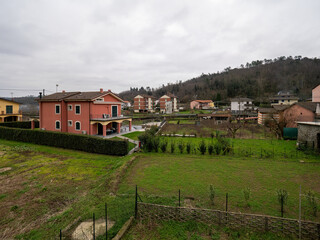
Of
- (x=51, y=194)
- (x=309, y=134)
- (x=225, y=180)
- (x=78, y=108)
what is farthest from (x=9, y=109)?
(x=309, y=134)

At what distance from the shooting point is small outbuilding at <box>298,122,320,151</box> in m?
15.7

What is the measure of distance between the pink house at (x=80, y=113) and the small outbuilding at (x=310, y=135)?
21.5 meters

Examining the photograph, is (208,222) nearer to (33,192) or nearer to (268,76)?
(33,192)

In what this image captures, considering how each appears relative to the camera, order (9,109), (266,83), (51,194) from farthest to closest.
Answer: (266,83), (9,109), (51,194)

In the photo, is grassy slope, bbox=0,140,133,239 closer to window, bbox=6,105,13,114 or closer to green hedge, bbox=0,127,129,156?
green hedge, bbox=0,127,129,156

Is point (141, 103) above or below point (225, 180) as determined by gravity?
above

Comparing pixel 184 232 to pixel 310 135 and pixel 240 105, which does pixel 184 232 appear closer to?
pixel 310 135

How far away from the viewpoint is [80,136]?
1762 cm

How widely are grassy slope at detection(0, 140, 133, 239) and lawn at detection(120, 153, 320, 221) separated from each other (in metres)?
1.53

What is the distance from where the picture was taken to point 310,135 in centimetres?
1645

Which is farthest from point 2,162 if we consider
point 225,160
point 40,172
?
point 225,160

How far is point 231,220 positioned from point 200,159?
26.7ft

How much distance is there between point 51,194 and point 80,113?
16.3 m

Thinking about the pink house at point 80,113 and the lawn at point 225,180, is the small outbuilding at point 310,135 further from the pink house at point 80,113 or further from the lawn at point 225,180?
the pink house at point 80,113
